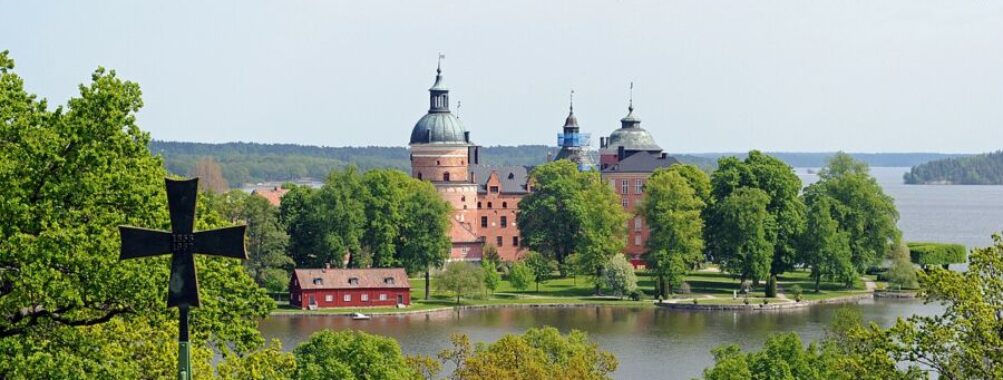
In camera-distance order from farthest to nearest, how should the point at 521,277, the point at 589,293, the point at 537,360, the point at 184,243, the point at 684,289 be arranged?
1. the point at 589,293
2. the point at 521,277
3. the point at 684,289
4. the point at 537,360
5. the point at 184,243

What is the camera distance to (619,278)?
7738cm

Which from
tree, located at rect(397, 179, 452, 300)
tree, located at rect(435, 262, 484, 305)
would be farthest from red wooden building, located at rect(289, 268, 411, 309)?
tree, located at rect(397, 179, 452, 300)

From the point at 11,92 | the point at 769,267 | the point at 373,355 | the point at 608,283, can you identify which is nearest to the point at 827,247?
the point at 769,267

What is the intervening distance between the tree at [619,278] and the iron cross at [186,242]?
205ft

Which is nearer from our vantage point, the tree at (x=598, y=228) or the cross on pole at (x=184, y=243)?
the cross on pole at (x=184, y=243)

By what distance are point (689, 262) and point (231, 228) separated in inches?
2589

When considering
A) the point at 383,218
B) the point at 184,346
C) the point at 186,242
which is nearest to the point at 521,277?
the point at 383,218

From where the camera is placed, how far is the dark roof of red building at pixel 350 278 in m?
71.6

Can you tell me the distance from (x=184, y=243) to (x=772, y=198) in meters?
66.8

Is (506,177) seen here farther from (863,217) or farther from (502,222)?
(863,217)

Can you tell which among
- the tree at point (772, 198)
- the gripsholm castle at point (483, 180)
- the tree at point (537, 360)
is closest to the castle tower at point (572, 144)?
the gripsholm castle at point (483, 180)

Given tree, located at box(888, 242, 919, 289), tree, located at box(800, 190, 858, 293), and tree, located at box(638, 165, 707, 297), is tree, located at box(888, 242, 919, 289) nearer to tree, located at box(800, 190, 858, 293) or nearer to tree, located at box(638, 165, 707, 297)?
tree, located at box(800, 190, 858, 293)

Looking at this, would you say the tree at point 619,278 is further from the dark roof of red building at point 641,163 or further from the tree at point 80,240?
the tree at point 80,240

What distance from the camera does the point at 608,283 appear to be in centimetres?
7750
